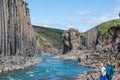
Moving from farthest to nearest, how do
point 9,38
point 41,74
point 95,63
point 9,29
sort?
point 95,63
point 9,29
point 9,38
point 41,74

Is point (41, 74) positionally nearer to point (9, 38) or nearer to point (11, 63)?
point (11, 63)

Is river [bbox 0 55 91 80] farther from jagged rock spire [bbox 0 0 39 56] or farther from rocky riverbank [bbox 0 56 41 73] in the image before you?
jagged rock spire [bbox 0 0 39 56]

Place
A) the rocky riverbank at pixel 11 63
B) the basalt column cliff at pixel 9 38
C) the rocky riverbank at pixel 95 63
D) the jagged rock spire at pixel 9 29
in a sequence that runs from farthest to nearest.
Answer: the jagged rock spire at pixel 9 29 → the basalt column cliff at pixel 9 38 → the rocky riverbank at pixel 11 63 → the rocky riverbank at pixel 95 63

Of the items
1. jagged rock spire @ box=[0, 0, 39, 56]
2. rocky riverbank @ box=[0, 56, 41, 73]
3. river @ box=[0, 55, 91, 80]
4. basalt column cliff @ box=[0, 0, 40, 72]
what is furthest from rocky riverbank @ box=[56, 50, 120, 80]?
jagged rock spire @ box=[0, 0, 39, 56]

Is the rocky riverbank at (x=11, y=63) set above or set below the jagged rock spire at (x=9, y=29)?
below

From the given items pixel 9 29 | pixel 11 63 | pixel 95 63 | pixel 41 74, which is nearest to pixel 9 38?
pixel 9 29

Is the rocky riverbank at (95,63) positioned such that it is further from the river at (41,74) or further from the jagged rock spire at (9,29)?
the jagged rock spire at (9,29)

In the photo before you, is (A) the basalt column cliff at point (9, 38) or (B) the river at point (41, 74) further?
(A) the basalt column cliff at point (9, 38)

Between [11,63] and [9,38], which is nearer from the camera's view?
[11,63]

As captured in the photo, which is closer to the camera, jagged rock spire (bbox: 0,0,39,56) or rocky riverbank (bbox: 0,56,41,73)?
rocky riverbank (bbox: 0,56,41,73)

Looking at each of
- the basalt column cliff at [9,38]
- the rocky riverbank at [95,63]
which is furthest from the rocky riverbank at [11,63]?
the rocky riverbank at [95,63]

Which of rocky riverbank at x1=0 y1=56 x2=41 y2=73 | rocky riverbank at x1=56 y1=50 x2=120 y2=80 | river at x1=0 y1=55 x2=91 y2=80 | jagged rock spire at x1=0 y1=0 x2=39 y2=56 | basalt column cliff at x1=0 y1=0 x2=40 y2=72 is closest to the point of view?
rocky riverbank at x1=56 y1=50 x2=120 y2=80

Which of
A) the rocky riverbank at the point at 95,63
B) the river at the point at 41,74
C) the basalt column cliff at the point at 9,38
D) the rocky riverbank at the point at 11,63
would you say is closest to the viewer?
the rocky riverbank at the point at 95,63

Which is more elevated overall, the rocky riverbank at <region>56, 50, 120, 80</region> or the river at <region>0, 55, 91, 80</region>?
the rocky riverbank at <region>56, 50, 120, 80</region>
